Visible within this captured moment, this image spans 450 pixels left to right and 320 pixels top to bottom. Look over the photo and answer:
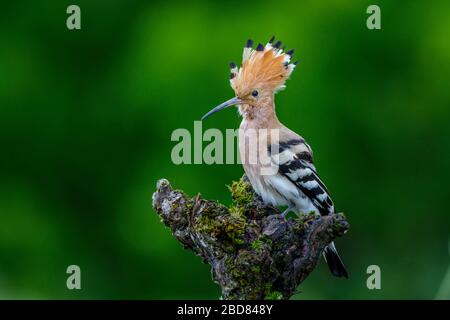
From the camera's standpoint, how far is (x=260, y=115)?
4.57m

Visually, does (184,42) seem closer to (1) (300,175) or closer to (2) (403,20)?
(2) (403,20)

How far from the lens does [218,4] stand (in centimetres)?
714

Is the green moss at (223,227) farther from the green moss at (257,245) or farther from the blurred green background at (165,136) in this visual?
the blurred green background at (165,136)

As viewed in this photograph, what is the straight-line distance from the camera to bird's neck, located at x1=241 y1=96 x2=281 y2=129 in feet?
15.0

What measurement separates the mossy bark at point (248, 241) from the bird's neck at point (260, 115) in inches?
44.5

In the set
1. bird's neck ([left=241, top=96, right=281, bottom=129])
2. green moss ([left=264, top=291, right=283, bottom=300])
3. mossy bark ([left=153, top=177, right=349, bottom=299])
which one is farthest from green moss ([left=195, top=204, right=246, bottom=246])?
bird's neck ([left=241, top=96, right=281, bottom=129])

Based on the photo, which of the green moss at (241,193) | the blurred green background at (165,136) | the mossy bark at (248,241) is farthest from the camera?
the blurred green background at (165,136)

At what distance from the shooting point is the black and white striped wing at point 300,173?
4328mm

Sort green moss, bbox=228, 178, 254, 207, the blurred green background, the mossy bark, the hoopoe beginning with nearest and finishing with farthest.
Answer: the mossy bark < green moss, bbox=228, 178, 254, 207 < the hoopoe < the blurred green background

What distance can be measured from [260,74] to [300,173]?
0.55 metres

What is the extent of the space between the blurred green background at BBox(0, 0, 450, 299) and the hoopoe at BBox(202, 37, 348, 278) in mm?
2054

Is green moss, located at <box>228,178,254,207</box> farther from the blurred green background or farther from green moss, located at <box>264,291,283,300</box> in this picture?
the blurred green background

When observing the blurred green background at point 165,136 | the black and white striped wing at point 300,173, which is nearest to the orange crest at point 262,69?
the black and white striped wing at point 300,173

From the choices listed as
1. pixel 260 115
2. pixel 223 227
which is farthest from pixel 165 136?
pixel 223 227
